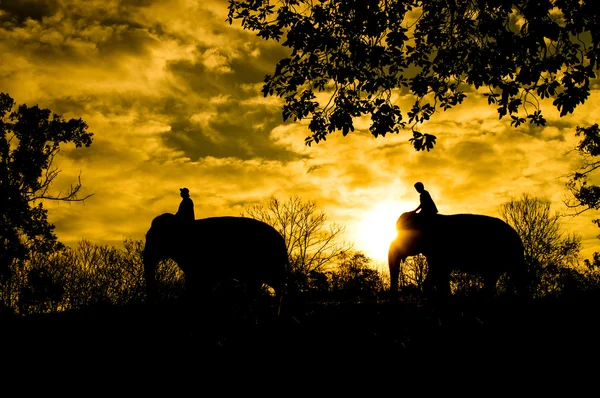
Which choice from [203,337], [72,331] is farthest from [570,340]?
[72,331]

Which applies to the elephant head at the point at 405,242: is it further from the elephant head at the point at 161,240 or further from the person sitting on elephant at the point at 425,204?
the elephant head at the point at 161,240

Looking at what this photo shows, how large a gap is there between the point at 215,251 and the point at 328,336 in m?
6.45

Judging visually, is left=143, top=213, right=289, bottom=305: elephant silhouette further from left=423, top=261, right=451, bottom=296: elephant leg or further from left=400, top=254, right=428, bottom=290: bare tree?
left=400, top=254, right=428, bottom=290: bare tree

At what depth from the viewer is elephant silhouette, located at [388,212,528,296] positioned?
1411cm

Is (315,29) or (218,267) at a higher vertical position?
(315,29)

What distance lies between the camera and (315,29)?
8.57 metres

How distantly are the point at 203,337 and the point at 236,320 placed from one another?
2.16 m

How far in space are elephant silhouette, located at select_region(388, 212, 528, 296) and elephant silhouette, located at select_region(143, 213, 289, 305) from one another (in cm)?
430

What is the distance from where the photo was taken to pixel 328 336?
8.36 metres

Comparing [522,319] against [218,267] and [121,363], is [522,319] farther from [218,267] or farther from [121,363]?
[218,267]

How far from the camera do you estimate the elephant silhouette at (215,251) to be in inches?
541

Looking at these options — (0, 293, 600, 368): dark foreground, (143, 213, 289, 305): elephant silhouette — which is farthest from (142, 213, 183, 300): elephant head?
(0, 293, 600, 368): dark foreground

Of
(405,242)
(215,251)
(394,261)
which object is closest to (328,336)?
(215,251)

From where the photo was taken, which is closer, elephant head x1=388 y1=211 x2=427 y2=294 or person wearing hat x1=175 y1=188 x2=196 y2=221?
person wearing hat x1=175 y1=188 x2=196 y2=221
